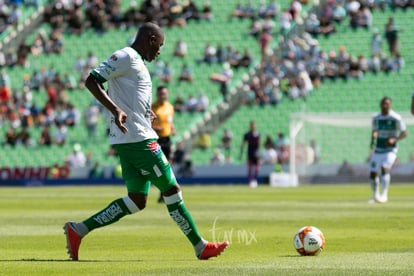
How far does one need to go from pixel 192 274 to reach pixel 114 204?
210 cm

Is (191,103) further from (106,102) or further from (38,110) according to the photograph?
(106,102)

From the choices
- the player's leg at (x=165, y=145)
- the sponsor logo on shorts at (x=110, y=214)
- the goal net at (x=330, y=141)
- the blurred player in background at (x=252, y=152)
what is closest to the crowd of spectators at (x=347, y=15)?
the goal net at (x=330, y=141)

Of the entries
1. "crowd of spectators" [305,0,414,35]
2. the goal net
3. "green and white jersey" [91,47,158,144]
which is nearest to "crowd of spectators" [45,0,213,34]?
"crowd of spectators" [305,0,414,35]

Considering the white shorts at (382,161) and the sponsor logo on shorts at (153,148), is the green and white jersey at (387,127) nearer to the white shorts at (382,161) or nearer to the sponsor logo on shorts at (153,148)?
the white shorts at (382,161)

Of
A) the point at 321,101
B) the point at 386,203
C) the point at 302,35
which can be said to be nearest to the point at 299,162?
the point at 321,101

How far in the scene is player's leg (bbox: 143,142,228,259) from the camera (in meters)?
11.8

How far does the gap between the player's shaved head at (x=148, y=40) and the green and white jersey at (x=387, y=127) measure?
48.8 ft

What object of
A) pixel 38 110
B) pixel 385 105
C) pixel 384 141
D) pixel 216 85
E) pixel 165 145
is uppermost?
pixel 385 105

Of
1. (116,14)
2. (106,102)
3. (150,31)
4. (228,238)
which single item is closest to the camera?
(106,102)

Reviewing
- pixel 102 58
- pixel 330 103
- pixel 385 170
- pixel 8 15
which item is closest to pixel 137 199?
pixel 385 170

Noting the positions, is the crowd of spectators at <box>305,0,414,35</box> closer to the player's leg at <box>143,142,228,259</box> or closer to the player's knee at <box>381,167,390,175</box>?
the player's knee at <box>381,167,390,175</box>

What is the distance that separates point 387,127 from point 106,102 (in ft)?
51.9

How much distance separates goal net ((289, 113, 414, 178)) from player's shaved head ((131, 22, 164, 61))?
3069 centimetres

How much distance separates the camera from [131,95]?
11.9 m
